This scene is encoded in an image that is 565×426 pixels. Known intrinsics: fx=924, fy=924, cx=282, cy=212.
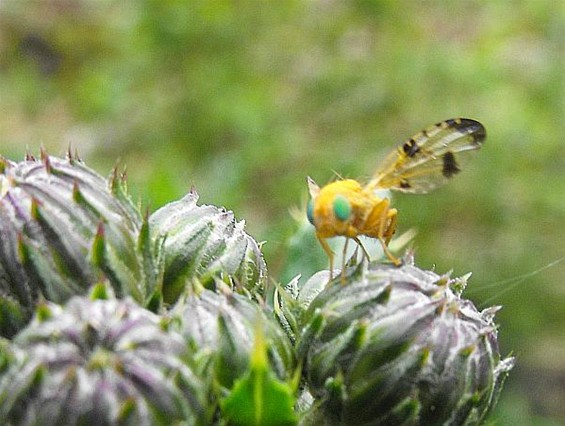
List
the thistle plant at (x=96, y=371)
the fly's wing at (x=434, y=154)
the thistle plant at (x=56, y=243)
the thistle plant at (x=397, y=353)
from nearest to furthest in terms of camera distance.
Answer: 1. the thistle plant at (x=96, y=371)
2. the thistle plant at (x=56, y=243)
3. the thistle plant at (x=397, y=353)
4. the fly's wing at (x=434, y=154)

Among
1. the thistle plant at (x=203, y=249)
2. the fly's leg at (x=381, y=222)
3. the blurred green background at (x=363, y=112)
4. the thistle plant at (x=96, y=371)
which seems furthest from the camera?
the blurred green background at (x=363, y=112)

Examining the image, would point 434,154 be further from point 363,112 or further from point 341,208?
point 363,112

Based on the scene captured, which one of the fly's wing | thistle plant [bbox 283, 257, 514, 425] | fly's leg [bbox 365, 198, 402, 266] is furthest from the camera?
the fly's wing

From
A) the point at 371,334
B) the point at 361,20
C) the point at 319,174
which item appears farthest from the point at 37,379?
the point at 361,20

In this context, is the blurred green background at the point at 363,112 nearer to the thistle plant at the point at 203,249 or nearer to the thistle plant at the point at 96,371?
the thistle plant at the point at 203,249

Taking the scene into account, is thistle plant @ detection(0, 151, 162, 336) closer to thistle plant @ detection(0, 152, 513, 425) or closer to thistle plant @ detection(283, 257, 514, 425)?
thistle plant @ detection(0, 152, 513, 425)

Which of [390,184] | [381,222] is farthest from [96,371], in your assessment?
[390,184]

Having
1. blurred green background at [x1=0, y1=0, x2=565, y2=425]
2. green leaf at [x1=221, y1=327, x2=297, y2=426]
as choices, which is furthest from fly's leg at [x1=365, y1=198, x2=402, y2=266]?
blurred green background at [x1=0, y1=0, x2=565, y2=425]

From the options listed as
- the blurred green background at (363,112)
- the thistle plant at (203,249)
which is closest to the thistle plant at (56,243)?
the thistle plant at (203,249)
